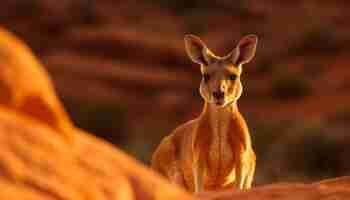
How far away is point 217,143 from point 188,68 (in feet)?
59.2

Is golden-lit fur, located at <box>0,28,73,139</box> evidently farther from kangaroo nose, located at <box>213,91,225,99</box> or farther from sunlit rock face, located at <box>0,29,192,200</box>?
kangaroo nose, located at <box>213,91,225,99</box>

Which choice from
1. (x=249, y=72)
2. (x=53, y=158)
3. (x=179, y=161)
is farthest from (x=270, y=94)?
(x=53, y=158)

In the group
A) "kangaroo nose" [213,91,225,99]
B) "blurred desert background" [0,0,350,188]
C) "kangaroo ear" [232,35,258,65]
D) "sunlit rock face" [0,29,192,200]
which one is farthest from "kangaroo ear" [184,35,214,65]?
"blurred desert background" [0,0,350,188]

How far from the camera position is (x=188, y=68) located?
27.4 meters

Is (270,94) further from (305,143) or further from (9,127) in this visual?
(9,127)

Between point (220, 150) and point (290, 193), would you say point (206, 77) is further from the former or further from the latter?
point (290, 193)

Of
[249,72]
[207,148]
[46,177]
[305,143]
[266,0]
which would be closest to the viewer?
[46,177]

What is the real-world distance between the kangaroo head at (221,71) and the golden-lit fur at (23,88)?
4.72 metres

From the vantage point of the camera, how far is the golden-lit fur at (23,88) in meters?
4.59

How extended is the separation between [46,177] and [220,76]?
5417 millimetres

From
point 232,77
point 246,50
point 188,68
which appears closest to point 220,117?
point 232,77

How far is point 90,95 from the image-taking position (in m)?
25.9

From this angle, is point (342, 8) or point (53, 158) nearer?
point (53, 158)

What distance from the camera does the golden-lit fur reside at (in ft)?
15.1
